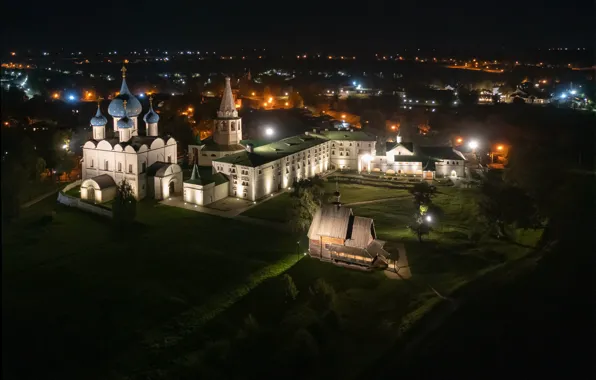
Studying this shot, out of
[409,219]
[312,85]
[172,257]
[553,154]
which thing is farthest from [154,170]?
[312,85]

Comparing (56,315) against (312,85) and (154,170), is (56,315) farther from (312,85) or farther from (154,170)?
(312,85)

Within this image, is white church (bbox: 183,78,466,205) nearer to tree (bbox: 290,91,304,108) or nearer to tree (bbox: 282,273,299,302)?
tree (bbox: 282,273,299,302)

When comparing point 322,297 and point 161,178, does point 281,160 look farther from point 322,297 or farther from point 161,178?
point 322,297

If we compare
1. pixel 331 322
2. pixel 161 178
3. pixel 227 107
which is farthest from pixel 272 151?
pixel 331 322

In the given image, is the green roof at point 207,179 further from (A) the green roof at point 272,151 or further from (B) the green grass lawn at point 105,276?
(B) the green grass lawn at point 105,276

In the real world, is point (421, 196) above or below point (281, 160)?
below

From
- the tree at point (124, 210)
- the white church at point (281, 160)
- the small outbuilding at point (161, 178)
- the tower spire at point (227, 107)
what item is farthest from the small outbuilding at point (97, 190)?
the tower spire at point (227, 107)

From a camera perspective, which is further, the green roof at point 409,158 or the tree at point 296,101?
the tree at point 296,101
